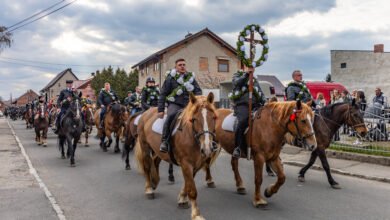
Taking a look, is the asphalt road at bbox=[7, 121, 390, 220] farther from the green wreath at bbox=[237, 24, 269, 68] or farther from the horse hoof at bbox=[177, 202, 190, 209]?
the green wreath at bbox=[237, 24, 269, 68]

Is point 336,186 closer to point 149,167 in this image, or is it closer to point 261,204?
point 261,204

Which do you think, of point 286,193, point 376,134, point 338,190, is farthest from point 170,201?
point 376,134

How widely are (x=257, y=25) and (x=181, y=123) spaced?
3.01m

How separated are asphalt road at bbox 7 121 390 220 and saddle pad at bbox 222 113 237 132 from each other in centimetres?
132

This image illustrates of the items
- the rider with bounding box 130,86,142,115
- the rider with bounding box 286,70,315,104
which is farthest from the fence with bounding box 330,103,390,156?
the rider with bounding box 130,86,142,115

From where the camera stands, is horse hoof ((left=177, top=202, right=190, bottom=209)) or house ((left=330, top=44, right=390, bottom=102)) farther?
house ((left=330, top=44, right=390, bottom=102))

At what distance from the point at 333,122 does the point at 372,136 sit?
4.96 metres

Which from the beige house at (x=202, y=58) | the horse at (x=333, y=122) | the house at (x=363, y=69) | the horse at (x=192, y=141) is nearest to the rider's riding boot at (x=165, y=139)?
the horse at (x=192, y=141)

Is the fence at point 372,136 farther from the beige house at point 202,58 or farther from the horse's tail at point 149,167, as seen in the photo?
the beige house at point 202,58

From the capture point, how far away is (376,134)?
480 inches

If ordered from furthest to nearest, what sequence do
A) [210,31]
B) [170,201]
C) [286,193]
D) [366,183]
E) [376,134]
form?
[210,31]
[376,134]
[366,183]
[286,193]
[170,201]

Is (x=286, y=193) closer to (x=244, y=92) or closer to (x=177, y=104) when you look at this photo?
(x=244, y=92)

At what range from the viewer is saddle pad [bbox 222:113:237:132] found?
729cm

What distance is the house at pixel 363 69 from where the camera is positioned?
36.2 meters
